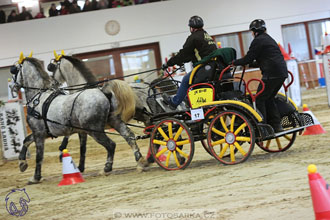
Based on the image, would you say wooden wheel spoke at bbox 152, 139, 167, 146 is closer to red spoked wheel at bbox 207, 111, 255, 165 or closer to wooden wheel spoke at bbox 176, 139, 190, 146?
wooden wheel spoke at bbox 176, 139, 190, 146

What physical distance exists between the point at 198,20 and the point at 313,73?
51.2 ft

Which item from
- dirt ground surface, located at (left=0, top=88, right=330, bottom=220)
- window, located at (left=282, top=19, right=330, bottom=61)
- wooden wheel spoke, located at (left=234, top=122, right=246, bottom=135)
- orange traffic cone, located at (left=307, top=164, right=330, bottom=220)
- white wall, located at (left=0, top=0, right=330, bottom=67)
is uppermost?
white wall, located at (left=0, top=0, right=330, bottom=67)

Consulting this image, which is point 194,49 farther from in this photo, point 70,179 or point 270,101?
point 70,179

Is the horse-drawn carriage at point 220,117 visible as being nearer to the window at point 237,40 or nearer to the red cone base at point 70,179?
the red cone base at point 70,179

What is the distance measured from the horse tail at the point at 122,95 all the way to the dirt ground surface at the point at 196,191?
93 cm

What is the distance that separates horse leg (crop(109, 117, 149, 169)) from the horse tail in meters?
0.12

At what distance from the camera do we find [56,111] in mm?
8102

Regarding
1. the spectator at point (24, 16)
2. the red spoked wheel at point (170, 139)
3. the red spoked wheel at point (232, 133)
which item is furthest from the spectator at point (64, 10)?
the red spoked wheel at point (232, 133)

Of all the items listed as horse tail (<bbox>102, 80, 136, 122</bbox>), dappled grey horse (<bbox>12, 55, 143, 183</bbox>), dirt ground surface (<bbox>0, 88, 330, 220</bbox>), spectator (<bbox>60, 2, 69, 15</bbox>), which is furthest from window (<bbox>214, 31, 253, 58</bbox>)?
horse tail (<bbox>102, 80, 136, 122</bbox>)

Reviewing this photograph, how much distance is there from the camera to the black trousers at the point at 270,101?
6988mm

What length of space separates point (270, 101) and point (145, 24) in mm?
14182

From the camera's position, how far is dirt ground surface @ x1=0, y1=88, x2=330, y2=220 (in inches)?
183

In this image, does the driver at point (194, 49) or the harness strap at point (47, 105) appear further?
the harness strap at point (47, 105)

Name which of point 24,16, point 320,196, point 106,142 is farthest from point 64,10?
point 320,196
